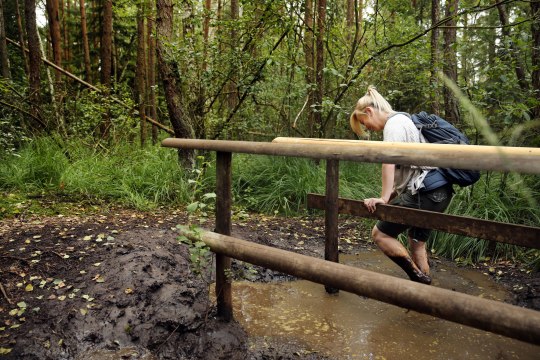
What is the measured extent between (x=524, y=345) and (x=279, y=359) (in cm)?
178

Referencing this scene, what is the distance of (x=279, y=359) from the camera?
2.74 m

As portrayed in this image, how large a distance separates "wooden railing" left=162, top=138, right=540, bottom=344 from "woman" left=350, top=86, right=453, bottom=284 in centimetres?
15

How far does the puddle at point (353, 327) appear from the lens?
290 cm

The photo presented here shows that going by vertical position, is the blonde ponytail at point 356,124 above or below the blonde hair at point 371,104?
below

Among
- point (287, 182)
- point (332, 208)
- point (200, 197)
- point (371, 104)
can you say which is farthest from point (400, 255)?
point (287, 182)

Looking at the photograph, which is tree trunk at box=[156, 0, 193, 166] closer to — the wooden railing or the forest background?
the forest background

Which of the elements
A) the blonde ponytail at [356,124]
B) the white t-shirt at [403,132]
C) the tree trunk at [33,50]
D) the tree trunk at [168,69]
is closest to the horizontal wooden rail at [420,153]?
the white t-shirt at [403,132]

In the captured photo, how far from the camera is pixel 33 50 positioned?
775 centimetres

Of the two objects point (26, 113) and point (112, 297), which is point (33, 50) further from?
point (112, 297)

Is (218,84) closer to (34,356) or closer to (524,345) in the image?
(34,356)

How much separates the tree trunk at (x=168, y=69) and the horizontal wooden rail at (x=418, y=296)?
162 inches

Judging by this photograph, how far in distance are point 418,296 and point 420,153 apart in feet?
1.88

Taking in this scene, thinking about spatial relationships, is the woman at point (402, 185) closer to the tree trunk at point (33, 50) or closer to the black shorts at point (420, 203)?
the black shorts at point (420, 203)

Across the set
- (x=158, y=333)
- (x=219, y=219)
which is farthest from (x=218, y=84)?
(x=158, y=333)
